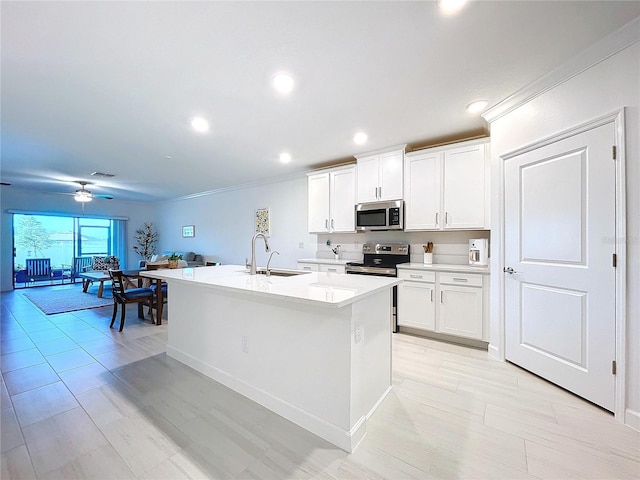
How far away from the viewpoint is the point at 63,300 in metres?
5.41

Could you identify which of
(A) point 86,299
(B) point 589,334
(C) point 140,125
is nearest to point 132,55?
(C) point 140,125

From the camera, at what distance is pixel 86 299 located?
555 centimetres

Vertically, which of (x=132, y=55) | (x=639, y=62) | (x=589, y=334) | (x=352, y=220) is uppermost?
(x=132, y=55)

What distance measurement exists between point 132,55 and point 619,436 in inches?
161

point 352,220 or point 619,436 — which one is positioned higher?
point 352,220

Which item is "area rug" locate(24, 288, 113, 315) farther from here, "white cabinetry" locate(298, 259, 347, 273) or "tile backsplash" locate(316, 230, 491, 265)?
"tile backsplash" locate(316, 230, 491, 265)

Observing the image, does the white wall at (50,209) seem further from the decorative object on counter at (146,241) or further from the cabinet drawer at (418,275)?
the cabinet drawer at (418,275)

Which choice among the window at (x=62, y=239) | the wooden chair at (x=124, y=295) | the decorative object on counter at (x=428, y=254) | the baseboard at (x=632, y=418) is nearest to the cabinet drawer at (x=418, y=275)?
the decorative object on counter at (x=428, y=254)

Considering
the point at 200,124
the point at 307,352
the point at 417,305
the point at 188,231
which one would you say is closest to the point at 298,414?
the point at 307,352

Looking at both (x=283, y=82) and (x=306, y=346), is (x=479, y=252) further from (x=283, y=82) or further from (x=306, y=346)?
(x=283, y=82)

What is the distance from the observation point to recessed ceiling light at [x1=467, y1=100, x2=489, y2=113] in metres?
2.54

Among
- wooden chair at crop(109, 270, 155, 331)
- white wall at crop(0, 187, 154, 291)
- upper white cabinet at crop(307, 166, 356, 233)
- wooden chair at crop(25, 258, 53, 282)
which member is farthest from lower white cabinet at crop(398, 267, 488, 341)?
wooden chair at crop(25, 258, 53, 282)

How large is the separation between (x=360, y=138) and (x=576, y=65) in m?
2.00

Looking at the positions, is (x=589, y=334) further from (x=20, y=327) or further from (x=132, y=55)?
(x=20, y=327)
